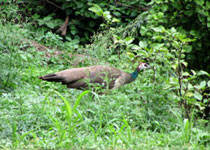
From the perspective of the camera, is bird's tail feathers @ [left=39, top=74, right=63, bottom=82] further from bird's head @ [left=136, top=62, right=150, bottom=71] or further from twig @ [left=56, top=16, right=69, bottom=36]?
twig @ [left=56, top=16, right=69, bottom=36]

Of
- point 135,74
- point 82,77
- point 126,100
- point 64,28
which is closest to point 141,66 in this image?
point 135,74

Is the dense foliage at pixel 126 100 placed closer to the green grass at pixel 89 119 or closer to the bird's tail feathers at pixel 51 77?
the green grass at pixel 89 119

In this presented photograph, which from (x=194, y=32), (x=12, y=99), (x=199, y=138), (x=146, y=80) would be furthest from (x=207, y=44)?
(x=12, y=99)

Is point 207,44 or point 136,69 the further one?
point 136,69

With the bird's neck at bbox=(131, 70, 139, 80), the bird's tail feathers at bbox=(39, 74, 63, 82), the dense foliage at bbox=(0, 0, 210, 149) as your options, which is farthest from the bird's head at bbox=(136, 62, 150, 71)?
the bird's tail feathers at bbox=(39, 74, 63, 82)

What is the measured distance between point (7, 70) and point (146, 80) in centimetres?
213

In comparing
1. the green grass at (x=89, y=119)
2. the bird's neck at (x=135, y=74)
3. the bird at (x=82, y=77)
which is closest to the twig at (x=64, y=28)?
the bird's neck at (x=135, y=74)

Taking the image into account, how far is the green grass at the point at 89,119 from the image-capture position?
4605mm

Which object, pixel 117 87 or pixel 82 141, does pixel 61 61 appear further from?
pixel 82 141

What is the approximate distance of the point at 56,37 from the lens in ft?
33.3

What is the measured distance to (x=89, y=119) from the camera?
542 centimetres

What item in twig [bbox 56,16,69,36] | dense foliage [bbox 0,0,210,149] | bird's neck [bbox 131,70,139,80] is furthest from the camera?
twig [bbox 56,16,69,36]

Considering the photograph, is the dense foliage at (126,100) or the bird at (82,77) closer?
the dense foliage at (126,100)

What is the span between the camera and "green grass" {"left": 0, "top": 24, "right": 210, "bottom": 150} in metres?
4.61
